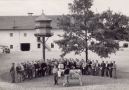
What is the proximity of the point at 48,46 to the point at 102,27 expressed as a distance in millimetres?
38299

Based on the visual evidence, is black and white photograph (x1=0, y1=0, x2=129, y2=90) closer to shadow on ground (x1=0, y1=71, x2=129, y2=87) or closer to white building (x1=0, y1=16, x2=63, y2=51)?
shadow on ground (x1=0, y1=71, x2=129, y2=87)

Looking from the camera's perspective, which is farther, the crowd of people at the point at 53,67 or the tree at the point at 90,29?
the tree at the point at 90,29

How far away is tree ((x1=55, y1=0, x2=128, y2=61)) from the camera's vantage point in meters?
39.7

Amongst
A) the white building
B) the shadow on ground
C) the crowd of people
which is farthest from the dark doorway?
the crowd of people

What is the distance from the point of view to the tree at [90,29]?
39656 mm

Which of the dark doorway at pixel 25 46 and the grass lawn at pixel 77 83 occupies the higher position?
the dark doorway at pixel 25 46

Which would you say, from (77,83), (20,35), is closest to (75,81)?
(77,83)

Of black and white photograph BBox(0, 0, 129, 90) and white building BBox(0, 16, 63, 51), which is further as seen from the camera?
white building BBox(0, 16, 63, 51)

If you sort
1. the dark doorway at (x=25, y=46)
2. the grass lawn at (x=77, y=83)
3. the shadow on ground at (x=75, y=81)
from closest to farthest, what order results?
the grass lawn at (x=77, y=83) → the shadow on ground at (x=75, y=81) → the dark doorway at (x=25, y=46)

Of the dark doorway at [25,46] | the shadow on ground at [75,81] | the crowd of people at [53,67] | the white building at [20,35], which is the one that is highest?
the white building at [20,35]

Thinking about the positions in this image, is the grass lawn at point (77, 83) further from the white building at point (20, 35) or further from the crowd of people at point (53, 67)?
the white building at point (20, 35)

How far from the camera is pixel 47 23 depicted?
39.2m

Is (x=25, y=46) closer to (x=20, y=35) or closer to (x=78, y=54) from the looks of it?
(x=20, y=35)

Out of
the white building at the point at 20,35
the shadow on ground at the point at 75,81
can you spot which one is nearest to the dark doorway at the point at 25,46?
the white building at the point at 20,35
